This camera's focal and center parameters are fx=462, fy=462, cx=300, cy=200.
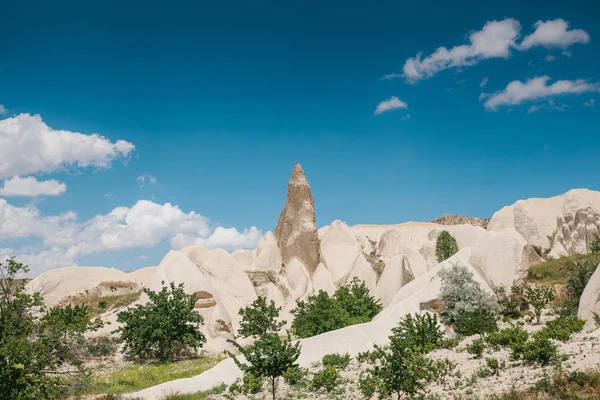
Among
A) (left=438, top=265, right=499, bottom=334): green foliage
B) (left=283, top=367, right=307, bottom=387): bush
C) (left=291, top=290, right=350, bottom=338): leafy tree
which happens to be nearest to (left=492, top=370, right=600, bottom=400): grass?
(left=283, top=367, right=307, bottom=387): bush

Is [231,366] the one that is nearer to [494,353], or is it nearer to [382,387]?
[382,387]

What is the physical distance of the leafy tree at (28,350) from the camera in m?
10.4

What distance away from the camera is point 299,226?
48438 millimetres

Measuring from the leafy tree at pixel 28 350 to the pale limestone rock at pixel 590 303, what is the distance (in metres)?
15.8

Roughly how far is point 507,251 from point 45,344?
22566mm

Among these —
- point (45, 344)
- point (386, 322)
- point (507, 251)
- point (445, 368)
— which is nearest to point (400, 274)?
point (507, 251)

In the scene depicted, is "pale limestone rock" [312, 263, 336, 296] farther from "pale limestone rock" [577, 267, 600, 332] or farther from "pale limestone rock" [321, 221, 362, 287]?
"pale limestone rock" [577, 267, 600, 332]

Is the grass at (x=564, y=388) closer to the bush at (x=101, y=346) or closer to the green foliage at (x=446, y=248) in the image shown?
the bush at (x=101, y=346)

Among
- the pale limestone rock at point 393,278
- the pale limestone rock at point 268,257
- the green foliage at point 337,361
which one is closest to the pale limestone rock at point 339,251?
the pale limestone rock at point 268,257

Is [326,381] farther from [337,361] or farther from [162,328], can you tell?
[162,328]

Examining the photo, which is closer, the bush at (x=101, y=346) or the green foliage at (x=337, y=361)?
the green foliage at (x=337, y=361)

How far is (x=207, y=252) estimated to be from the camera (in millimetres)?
42875

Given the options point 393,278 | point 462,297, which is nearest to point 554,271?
point 462,297

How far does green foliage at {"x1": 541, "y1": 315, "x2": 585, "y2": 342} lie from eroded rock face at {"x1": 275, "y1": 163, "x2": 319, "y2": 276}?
31.7 m
